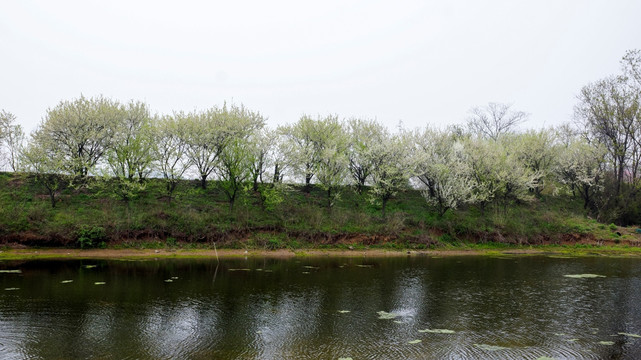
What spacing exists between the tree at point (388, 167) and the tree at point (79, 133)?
30.2m

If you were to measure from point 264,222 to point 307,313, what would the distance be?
24834 millimetres

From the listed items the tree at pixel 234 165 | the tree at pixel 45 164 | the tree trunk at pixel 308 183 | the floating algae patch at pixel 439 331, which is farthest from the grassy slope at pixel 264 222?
the floating algae patch at pixel 439 331

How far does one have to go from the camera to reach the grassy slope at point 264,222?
3422cm

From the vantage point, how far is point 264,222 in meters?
39.8

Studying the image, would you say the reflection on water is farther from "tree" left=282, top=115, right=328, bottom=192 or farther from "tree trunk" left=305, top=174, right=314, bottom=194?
"tree trunk" left=305, top=174, right=314, bottom=194

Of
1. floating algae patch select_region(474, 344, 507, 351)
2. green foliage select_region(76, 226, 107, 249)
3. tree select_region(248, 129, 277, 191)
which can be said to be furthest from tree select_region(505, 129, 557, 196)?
green foliage select_region(76, 226, 107, 249)

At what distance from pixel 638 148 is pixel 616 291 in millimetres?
44802

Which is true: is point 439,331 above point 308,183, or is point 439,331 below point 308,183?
below

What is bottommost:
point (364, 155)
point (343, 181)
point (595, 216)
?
point (595, 216)

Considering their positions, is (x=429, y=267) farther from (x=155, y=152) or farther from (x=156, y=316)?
(x=155, y=152)

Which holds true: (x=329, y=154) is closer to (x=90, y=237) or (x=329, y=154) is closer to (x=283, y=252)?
(x=283, y=252)

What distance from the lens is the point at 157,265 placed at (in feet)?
91.6

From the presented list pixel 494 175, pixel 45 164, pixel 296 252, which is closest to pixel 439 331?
pixel 296 252

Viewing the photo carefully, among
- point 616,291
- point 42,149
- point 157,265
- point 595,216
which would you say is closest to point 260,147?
point 157,265
